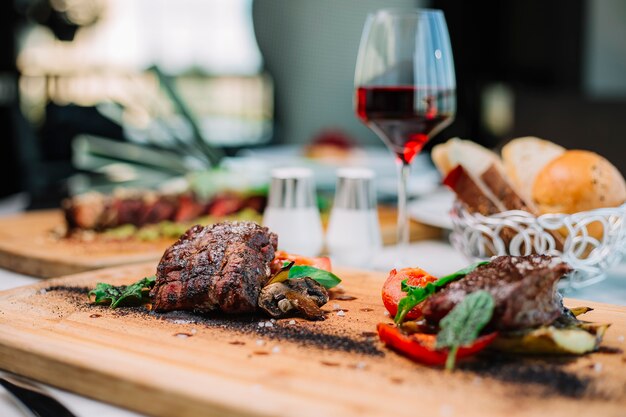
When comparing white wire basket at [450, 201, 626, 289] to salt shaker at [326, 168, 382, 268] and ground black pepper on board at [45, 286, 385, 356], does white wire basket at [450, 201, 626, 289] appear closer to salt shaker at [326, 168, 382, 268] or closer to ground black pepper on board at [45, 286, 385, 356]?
salt shaker at [326, 168, 382, 268]

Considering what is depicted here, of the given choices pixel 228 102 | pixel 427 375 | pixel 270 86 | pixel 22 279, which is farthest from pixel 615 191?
pixel 228 102

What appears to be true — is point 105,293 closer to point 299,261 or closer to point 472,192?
point 299,261

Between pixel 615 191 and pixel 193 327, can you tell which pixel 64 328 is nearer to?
pixel 193 327

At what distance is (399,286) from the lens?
5.02 feet

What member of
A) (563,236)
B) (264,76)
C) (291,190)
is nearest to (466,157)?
(563,236)

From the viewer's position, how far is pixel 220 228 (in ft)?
5.38

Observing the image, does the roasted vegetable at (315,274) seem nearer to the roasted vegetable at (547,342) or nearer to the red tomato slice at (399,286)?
the red tomato slice at (399,286)

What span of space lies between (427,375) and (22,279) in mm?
1487

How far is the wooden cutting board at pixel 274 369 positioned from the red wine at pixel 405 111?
0.65 m

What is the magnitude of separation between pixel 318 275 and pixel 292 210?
57 cm

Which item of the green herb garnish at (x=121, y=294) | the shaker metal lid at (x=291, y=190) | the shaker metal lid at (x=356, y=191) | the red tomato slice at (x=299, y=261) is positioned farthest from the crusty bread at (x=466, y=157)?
the green herb garnish at (x=121, y=294)

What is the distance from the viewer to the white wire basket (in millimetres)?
1776

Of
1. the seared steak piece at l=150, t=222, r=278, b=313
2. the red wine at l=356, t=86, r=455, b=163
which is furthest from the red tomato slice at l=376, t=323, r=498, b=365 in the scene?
the red wine at l=356, t=86, r=455, b=163

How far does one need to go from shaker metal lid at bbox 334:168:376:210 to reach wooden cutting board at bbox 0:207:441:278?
1.70ft
